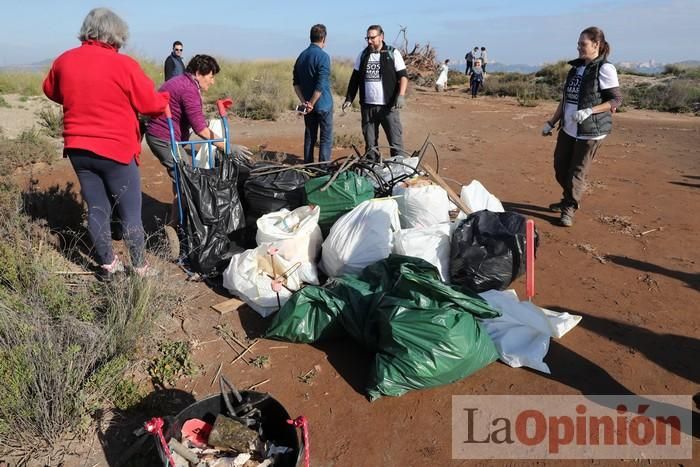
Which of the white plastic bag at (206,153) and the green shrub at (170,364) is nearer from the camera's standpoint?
the green shrub at (170,364)

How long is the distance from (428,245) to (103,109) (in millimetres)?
2255

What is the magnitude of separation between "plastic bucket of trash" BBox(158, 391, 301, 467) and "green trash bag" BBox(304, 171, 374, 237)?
1.80 m

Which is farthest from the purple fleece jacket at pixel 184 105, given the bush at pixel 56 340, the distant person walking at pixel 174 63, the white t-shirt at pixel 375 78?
the distant person walking at pixel 174 63

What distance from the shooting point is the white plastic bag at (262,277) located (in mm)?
3428

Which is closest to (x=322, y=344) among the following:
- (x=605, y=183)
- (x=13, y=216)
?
(x=13, y=216)

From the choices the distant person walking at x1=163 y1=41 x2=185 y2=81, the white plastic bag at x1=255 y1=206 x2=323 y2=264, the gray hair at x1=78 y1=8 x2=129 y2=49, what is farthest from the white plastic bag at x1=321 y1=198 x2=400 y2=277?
the distant person walking at x1=163 y1=41 x2=185 y2=81

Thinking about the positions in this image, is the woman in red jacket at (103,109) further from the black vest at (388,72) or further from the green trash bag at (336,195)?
the black vest at (388,72)

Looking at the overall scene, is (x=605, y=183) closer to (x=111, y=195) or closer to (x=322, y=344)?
(x=322, y=344)

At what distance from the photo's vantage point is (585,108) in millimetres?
4488

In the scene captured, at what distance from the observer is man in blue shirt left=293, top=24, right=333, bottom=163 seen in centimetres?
550

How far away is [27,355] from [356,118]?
33.2 ft

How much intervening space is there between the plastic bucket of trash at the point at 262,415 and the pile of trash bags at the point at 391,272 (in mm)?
610

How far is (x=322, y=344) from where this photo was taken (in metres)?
3.15

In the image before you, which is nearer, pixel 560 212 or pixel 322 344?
pixel 322 344
